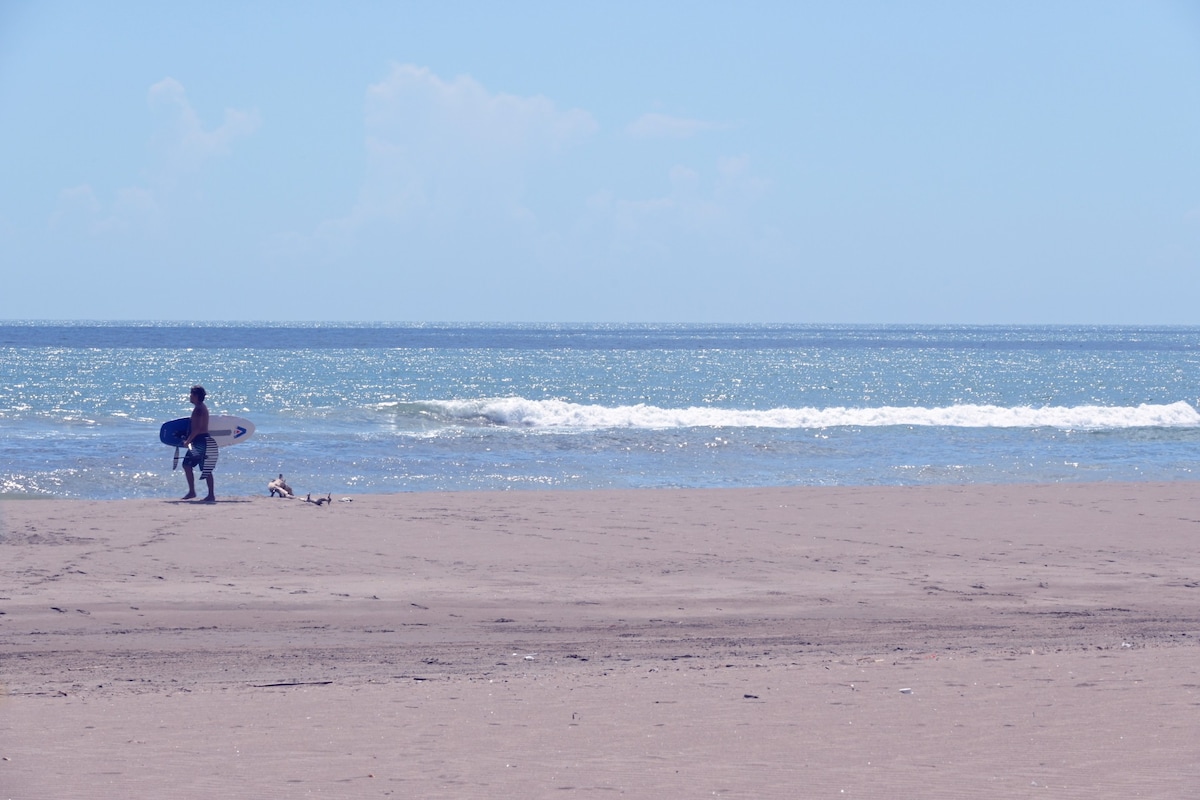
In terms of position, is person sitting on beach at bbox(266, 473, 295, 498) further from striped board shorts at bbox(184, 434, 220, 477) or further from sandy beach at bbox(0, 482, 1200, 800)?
sandy beach at bbox(0, 482, 1200, 800)

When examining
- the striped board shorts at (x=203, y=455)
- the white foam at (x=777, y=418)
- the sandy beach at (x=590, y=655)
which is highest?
the striped board shorts at (x=203, y=455)

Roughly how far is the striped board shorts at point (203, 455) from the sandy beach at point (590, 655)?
1082 millimetres

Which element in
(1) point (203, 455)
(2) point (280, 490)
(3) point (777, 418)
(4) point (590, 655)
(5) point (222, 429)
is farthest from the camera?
(3) point (777, 418)

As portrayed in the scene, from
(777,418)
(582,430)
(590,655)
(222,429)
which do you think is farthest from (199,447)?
(777,418)

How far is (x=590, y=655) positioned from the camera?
20.9 ft

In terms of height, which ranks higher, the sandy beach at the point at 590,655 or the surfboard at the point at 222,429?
the surfboard at the point at 222,429

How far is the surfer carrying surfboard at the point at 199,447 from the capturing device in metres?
12.3

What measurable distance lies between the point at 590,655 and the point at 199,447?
7622 millimetres

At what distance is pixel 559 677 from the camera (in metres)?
5.86

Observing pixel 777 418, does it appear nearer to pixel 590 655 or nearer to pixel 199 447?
pixel 199 447

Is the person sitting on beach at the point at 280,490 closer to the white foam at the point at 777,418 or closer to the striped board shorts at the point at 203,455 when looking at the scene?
the striped board shorts at the point at 203,455

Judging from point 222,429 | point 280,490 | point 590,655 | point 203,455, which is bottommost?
point 590,655

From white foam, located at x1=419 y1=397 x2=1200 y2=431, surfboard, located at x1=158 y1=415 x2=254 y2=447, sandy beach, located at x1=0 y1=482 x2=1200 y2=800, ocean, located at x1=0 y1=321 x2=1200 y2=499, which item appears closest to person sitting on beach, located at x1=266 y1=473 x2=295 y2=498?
sandy beach, located at x1=0 y1=482 x2=1200 y2=800

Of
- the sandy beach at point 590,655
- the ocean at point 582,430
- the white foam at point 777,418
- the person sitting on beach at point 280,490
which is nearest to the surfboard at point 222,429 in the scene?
the ocean at point 582,430
